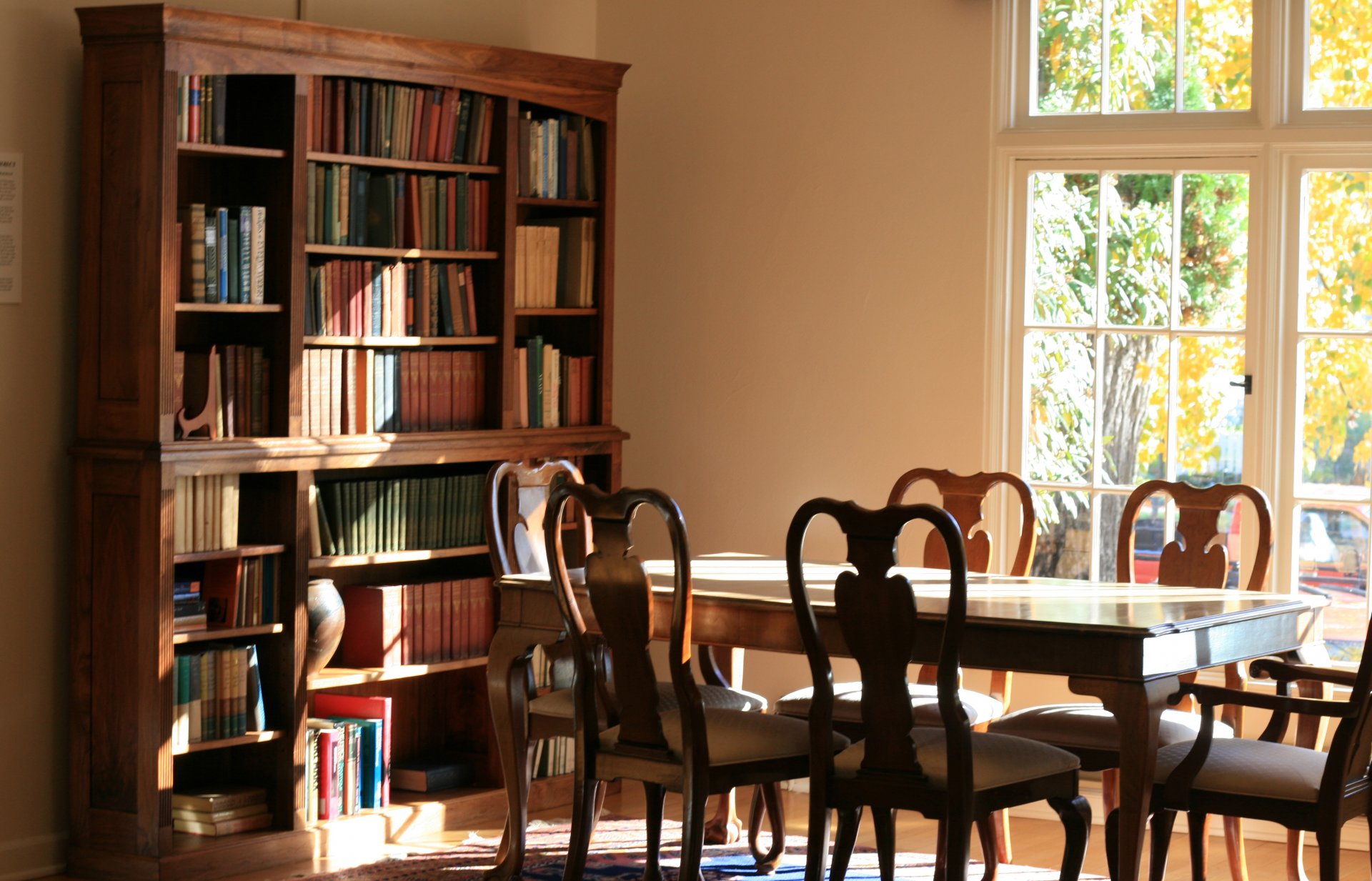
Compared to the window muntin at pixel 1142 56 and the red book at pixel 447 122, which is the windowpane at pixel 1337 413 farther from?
the red book at pixel 447 122

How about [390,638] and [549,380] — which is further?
[549,380]

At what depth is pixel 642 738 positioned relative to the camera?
4.02 meters

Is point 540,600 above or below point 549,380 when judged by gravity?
below

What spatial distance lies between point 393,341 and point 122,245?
889 mm

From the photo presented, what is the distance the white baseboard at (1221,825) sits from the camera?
5184mm

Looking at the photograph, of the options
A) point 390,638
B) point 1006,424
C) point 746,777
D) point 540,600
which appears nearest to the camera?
point 746,777

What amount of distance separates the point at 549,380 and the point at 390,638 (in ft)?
3.36

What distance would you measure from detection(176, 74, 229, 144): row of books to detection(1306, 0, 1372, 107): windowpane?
320cm

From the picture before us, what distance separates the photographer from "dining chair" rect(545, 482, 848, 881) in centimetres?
388

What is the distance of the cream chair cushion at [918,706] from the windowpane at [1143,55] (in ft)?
6.69

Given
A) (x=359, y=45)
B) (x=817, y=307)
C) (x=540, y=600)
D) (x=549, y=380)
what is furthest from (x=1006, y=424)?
(x=359, y=45)

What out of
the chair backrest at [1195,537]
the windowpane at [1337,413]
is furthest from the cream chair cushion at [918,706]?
the windowpane at [1337,413]

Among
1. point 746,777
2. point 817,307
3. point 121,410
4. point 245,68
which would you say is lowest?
point 746,777

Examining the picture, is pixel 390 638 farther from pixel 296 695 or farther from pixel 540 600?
→ pixel 540 600
